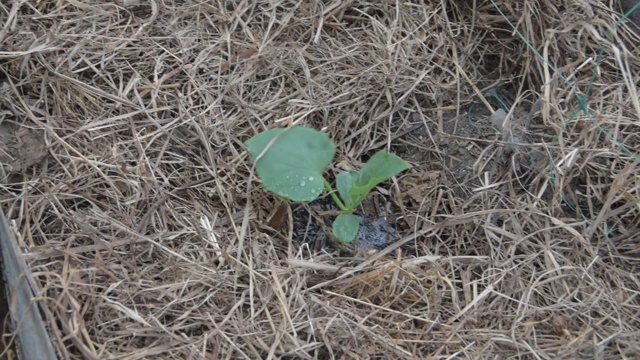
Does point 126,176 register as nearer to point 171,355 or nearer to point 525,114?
point 171,355

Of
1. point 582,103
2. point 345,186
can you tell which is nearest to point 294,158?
point 345,186

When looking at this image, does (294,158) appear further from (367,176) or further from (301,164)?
(367,176)

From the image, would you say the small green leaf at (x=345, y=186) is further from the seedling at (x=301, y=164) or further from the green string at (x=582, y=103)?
the green string at (x=582, y=103)

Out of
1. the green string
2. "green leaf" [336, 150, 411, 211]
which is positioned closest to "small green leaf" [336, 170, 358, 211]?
"green leaf" [336, 150, 411, 211]

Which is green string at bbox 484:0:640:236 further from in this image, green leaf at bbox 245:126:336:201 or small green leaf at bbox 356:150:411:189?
green leaf at bbox 245:126:336:201

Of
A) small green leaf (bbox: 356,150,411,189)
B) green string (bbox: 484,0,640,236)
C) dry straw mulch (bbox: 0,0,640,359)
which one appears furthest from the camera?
green string (bbox: 484,0,640,236)

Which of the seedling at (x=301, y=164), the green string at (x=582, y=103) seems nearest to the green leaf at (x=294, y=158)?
the seedling at (x=301, y=164)
